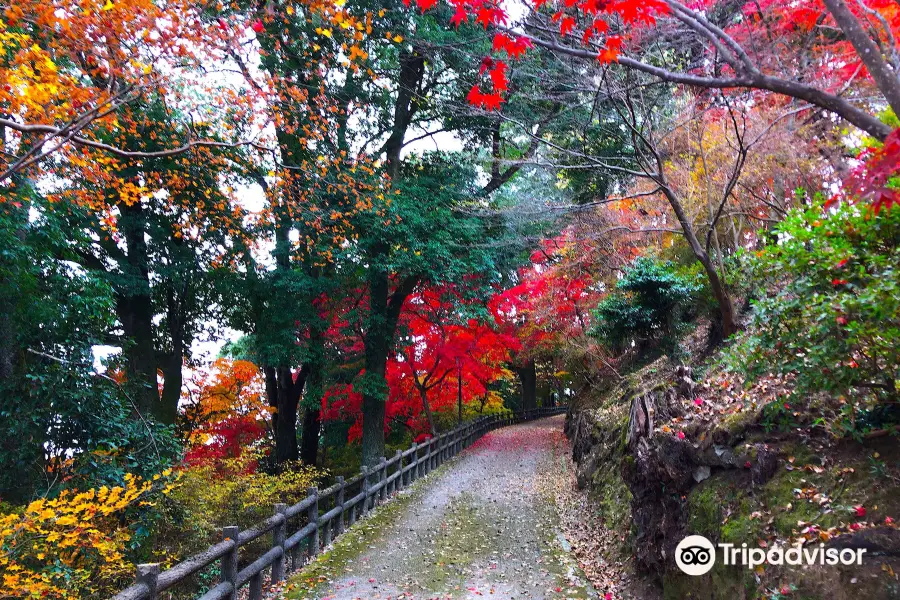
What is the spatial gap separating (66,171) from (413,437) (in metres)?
14.2

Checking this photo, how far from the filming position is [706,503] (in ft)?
14.7

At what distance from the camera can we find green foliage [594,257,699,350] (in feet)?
32.4

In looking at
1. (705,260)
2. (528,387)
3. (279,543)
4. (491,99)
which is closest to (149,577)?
(279,543)

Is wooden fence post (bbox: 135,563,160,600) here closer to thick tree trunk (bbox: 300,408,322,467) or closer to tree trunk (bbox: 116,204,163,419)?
tree trunk (bbox: 116,204,163,419)

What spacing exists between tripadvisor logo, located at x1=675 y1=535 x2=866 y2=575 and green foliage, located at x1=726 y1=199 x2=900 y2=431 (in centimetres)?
81

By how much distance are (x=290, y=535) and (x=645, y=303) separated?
8032 mm

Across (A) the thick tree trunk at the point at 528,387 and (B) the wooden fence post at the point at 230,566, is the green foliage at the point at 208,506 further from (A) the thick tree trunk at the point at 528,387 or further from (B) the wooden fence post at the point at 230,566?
(A) the thick tree trunk at the point at 528,387

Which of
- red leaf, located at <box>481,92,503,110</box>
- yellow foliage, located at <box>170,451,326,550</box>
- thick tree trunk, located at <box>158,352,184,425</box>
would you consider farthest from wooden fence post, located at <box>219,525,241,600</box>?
thick tree trunk, located at <box>158,352,184,425</box>

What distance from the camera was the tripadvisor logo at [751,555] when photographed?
124 inches

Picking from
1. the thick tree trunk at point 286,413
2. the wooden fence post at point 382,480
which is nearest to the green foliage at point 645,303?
the wooden fence post at point 382,480

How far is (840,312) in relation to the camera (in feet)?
10.2

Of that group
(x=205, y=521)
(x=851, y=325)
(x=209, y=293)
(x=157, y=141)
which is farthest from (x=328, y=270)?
(x=851, y=325)

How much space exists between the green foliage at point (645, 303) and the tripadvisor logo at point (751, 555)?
20.1 ft

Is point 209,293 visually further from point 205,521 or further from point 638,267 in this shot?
point 638,267
